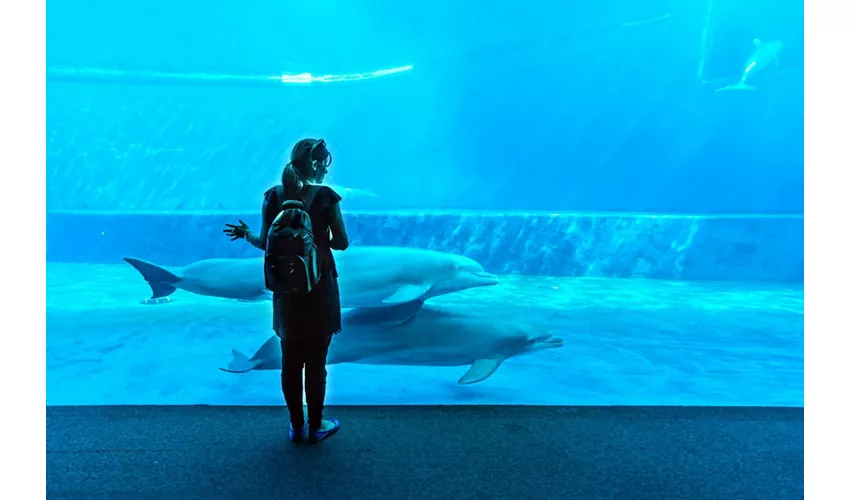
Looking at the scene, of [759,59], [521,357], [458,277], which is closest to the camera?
[458,277]

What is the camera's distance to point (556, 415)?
10.4 ft

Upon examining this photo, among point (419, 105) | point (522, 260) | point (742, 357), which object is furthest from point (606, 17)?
point (742, 357)

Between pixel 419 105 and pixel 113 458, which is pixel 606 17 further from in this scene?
pixel 113 458

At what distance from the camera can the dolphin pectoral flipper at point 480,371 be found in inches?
158

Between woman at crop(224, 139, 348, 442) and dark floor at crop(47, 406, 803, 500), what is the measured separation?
407 millimetres

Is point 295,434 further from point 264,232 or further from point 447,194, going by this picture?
point 447,194

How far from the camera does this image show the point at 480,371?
13.3 feet

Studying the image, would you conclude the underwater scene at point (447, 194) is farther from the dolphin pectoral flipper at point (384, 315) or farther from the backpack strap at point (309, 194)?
the backpack strap at point (309, 194)

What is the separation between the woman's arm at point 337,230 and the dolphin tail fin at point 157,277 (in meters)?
2.45

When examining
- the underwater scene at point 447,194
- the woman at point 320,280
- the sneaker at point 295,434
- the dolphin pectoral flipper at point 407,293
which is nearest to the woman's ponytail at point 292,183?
the woman at point 320,280

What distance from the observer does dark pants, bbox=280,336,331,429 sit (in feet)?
8.84

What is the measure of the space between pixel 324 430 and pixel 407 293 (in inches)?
66.7

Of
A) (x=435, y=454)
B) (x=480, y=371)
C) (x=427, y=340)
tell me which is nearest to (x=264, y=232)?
(x=435, y=454)

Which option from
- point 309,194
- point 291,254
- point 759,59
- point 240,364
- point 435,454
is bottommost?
point 435,454
